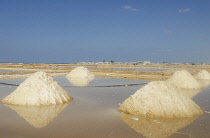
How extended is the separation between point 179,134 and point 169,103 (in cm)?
197

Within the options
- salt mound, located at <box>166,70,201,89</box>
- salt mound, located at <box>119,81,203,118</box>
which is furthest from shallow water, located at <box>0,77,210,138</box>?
salt mound, located at <box>166,70,201,89</box>

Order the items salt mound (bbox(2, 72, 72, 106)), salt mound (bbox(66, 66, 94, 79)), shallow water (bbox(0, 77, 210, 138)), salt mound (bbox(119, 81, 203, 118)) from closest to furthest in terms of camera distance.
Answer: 1. shallow water (bbox(0, 77, 210, 138))
2. salt mound (bbox(119, 81, 203, 118))
3. salt mound (bbox(2, 72, 72, 106))
4. salt mound (bbox(66, 66, 94, 79))

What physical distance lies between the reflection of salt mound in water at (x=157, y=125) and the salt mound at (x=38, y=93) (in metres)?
3.45

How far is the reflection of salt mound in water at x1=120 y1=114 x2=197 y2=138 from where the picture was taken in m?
6.56

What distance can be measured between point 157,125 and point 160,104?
3.88ft

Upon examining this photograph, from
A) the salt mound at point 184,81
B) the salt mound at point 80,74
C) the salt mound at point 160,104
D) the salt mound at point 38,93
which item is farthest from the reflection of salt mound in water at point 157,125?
A: the salt mound at point 80,74

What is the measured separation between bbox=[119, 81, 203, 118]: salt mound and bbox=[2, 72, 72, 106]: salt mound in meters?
3.21

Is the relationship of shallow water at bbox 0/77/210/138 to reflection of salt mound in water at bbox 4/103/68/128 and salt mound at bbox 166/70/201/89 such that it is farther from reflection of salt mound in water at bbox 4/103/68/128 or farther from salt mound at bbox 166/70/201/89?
salt mound at bbox 166/70/201/89

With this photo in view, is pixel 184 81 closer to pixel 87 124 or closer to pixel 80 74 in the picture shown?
pixel 87 124

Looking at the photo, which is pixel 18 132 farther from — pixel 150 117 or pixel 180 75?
pixel 180 75

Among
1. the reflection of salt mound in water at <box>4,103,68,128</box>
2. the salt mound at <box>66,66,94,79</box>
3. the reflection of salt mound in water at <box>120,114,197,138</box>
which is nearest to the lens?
the reflection of salt mound in water at <box>120,114,197,138</box>

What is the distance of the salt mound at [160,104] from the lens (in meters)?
8.27

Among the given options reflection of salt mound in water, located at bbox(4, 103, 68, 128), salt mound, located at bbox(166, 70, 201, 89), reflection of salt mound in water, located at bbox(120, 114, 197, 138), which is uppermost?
salt mound, located at bbox(166, 70, 201, 89)

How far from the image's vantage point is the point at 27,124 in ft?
23.4
